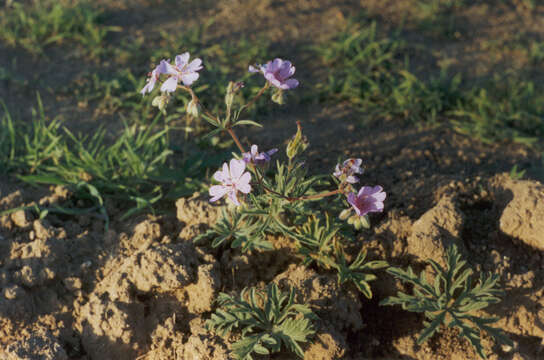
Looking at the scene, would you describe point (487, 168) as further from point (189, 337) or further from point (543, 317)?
point (189, 337)

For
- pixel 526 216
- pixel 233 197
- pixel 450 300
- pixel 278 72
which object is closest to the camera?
pixel 233 197

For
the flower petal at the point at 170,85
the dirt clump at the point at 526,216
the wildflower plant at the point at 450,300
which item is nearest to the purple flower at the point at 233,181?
the flower petal at the point at 170,85

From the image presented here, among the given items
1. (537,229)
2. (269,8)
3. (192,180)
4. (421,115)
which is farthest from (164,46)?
(537,229)

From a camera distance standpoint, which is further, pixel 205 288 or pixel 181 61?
pixel 205 288

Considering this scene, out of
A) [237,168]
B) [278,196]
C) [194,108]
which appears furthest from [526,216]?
[194,108]

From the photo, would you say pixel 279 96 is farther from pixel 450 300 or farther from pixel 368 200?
pixel 450 300

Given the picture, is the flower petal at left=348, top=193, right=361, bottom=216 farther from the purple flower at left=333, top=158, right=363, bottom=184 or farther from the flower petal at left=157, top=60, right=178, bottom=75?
the flower petal at left=157, top=60, right=178, bottom=75

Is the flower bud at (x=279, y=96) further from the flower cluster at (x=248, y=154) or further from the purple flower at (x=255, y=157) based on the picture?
the purple flower at (x=255, y=157)
